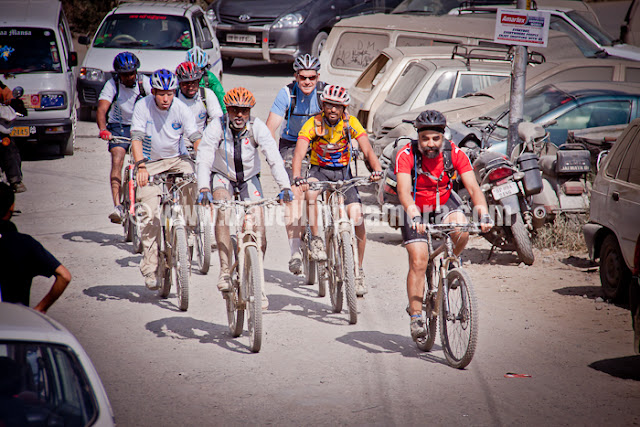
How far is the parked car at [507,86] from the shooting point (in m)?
11.5

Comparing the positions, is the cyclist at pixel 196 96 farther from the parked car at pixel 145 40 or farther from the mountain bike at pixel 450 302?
the parked car at pixel 145 40

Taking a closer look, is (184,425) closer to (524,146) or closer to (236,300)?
(236,300)

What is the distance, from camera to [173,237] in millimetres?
7457

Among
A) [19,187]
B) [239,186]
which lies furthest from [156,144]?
[19,187]

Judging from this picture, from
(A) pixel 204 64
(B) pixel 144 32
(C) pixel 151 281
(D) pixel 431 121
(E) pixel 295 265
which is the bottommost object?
(C) pixel 151 281

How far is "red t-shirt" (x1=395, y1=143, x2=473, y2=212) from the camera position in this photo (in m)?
6.32

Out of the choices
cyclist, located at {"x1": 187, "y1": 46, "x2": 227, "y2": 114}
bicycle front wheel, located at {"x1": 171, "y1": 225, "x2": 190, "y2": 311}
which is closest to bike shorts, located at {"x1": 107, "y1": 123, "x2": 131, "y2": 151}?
cyclist, located at {"x1": 187, "y1": 46, "x2": 227, "y2": 114}

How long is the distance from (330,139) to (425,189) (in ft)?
5.17

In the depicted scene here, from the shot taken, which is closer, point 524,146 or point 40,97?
point 524,146

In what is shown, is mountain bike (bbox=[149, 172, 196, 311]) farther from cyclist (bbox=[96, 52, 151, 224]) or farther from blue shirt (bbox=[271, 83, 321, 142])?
cyclist (bbox=[96, 52, 151, 224])

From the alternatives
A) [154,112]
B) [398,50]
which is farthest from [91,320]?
[398,50]

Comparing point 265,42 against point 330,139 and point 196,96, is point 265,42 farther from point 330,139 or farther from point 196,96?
point 330,139

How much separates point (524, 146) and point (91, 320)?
5.30 metres

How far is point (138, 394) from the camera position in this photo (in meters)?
5.59
